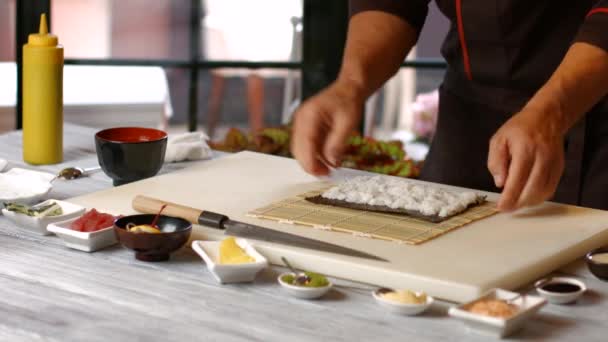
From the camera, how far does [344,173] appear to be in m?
1.95

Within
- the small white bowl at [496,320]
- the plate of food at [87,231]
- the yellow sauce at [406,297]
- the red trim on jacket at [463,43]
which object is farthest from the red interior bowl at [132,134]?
the small white bowl at [496,320]

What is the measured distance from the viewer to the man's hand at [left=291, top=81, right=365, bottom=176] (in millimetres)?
1684

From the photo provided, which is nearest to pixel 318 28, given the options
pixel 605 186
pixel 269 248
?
pixel 605 186

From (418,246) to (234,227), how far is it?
0.88ft

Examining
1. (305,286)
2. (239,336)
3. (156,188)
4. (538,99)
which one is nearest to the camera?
(239,336)

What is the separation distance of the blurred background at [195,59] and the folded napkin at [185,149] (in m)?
1.65

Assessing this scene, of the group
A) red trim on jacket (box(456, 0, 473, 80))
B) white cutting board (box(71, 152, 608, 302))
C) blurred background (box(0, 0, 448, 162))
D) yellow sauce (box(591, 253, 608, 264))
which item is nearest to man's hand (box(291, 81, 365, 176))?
white cutting board (box(71, 152, 608, 302))

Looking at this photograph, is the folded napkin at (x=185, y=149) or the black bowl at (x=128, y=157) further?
the folded napkin at (x=185, y=149)

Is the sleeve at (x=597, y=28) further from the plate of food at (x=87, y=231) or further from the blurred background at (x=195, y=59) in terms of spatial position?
the blurred background at (x=195, y=59)

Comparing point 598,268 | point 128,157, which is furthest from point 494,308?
point 128,157

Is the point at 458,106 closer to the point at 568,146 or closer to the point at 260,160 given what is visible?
the point at 568,146

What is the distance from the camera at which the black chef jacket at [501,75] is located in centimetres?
192

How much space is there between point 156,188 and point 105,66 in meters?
2.04

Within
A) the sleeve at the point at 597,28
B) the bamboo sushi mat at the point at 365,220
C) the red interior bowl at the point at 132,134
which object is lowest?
the bamboo sushi mat at the point at 365,220
